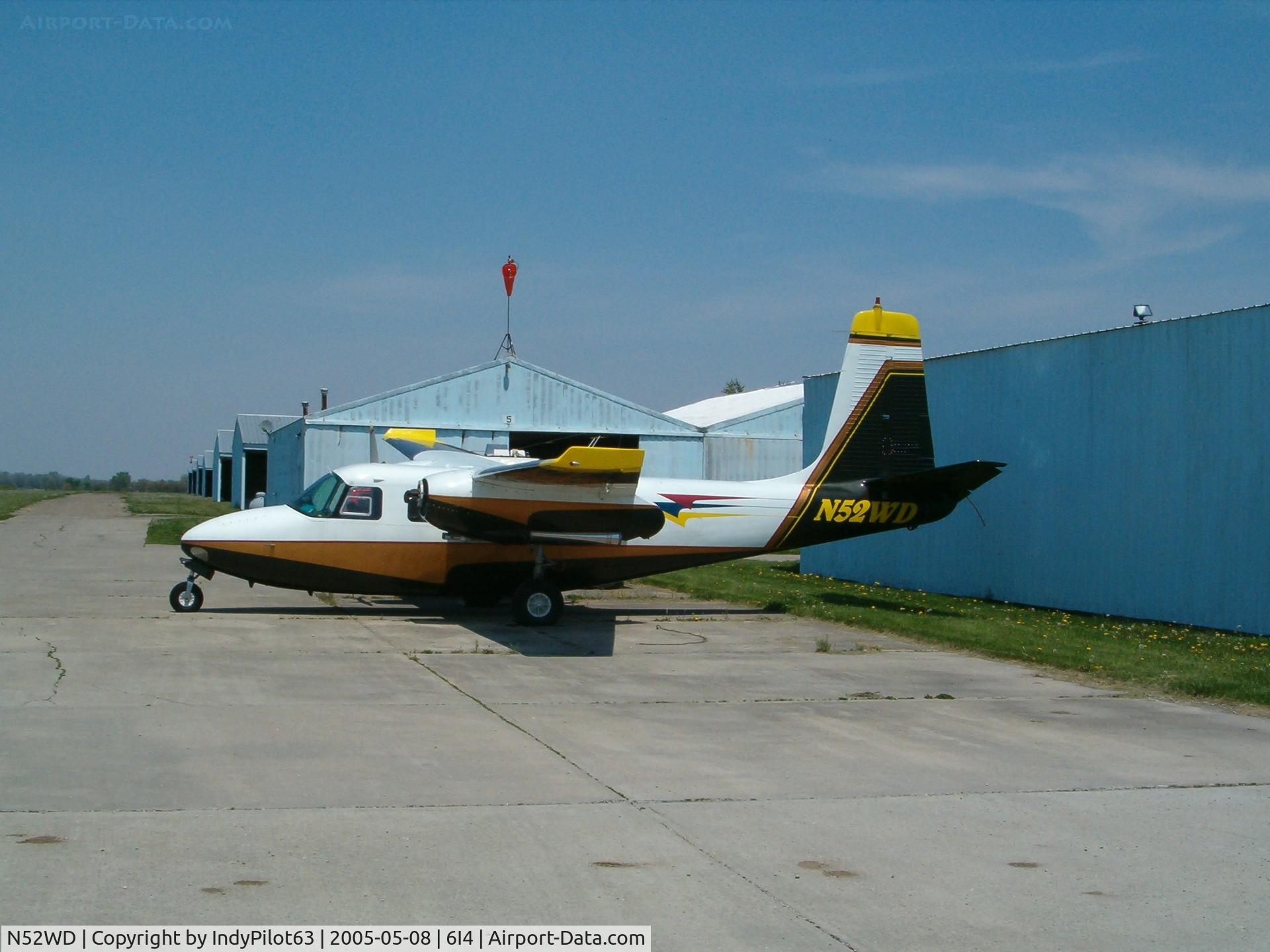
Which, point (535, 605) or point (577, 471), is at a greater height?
point (577, 471)

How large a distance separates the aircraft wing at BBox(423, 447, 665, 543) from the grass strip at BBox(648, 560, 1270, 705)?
3.88 meters

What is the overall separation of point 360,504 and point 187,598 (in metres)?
2.83

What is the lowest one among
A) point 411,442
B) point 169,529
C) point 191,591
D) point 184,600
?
point 184,600

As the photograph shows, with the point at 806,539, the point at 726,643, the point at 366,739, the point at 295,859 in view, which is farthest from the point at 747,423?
the point at 295,859

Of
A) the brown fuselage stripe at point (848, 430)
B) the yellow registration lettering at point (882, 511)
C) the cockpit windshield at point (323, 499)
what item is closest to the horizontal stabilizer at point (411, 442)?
the cockpit windshield at point (323, 499)

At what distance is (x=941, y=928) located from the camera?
5.34 metres

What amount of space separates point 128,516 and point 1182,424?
52.8m

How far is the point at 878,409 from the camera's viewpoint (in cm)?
1839

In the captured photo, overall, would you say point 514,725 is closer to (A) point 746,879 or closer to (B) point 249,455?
(A) point 746,879

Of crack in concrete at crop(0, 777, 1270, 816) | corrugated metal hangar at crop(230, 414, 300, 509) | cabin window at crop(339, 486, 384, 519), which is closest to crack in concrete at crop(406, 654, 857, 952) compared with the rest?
crack in concrete at crop(0, 777, 1270, 816)

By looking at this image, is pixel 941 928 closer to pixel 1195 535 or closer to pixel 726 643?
pixel 726 643

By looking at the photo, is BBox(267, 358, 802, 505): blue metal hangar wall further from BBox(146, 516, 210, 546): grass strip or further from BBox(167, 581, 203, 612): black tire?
BBox(167, 581, 203, 612): black tire

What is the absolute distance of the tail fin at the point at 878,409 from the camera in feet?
60.1

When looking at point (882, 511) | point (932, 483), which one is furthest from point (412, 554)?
point (932, 483)
